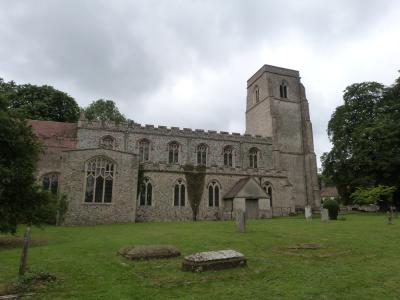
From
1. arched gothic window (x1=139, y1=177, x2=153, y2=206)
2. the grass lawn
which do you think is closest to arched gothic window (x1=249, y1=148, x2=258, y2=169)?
arched gothic window (x1=139, y1=177, x2=153, y2=206)

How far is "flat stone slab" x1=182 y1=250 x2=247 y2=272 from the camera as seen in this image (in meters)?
7.47

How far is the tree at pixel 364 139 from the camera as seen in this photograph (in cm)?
3189

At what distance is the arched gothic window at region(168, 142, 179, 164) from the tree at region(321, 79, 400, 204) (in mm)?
17383

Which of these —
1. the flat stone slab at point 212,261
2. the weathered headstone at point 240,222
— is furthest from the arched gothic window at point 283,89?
the flat stone slab at point 212,261

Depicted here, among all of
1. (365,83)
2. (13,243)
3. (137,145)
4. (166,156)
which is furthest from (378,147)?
(13,243)

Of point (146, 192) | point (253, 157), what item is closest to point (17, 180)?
point (146, 192)

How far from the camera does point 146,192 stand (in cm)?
2744

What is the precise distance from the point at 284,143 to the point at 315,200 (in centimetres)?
778

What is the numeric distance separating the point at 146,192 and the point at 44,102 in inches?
845

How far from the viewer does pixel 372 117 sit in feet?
119

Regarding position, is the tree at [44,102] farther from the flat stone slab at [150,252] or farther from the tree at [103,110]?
the flat stone slab at [150,252]

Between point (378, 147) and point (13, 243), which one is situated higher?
point (378, 147)

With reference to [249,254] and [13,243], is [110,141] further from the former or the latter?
[249,254]

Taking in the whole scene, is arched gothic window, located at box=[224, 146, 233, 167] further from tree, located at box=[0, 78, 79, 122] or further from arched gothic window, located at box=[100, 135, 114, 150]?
tree, located at box=[0, 78, 79, 122]
